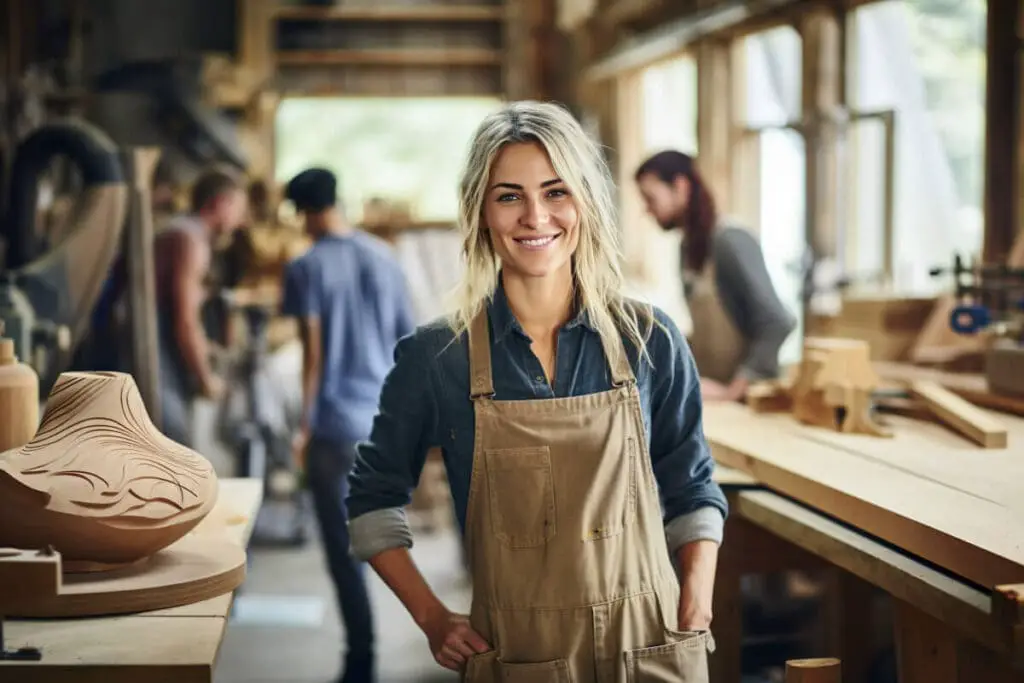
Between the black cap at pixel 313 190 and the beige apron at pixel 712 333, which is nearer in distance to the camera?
the beige apron at pixel 712 333

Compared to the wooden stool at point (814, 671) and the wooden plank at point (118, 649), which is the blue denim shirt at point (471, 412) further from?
the wooden plank at point (118, 649)

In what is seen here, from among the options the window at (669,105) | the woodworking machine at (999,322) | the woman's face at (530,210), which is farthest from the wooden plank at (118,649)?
the window at (669,105)

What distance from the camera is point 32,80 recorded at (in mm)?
7523

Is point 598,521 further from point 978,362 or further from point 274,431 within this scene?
point 274,431

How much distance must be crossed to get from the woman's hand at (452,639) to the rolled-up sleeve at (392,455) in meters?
0.13

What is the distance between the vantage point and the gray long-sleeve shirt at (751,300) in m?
3.58

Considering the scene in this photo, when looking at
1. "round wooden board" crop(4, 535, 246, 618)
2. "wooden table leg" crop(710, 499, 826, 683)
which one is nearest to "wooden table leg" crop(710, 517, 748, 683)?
"wooden table leg" crop(710, 499, 826, 683)

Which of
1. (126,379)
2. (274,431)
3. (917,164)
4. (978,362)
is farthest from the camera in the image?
(274,431)

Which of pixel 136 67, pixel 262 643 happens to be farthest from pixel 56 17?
pixel 262 643

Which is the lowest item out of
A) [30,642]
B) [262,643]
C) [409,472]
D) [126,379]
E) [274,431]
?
[262,643]

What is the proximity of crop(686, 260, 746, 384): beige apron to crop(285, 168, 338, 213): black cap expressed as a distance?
→ 4.16 ft

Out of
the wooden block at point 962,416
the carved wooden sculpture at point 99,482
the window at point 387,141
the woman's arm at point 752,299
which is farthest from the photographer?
the window at point 387,141

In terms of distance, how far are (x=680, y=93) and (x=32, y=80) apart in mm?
3862

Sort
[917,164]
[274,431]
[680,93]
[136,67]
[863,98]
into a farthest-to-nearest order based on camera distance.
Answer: [136,67], [680,93], [274,431], [917,164], [863,98]
